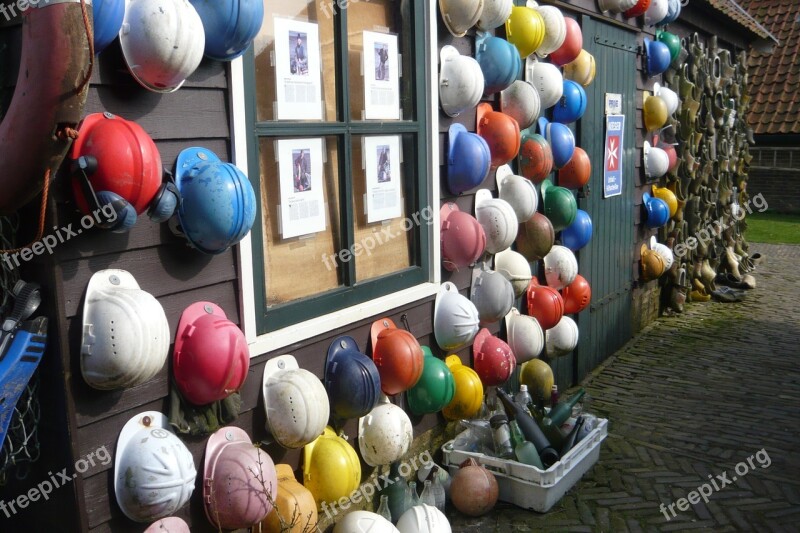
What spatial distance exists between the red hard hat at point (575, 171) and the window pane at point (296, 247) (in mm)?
2694

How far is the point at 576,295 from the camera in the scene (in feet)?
20.4

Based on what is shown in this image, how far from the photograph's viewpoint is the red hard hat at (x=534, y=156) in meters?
5.39

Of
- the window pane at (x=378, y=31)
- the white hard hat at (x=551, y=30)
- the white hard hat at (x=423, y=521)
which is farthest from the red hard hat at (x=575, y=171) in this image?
the white hard hat at (x=423, y=521)

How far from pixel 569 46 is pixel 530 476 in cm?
314

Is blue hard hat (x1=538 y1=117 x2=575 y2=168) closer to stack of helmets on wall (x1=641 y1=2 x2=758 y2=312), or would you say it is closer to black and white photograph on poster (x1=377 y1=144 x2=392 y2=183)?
black and white photograph on poster (x1=377 y1=144 x2=392 y2=183)

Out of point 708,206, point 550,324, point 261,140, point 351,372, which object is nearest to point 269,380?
point 351,372

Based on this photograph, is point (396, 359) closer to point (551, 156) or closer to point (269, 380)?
point (269, 380)

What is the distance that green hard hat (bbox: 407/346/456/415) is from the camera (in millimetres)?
4363

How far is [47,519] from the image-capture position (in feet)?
9.57

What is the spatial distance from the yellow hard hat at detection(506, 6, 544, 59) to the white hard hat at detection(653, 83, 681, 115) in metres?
3.41

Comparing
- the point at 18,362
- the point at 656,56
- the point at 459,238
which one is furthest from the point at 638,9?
the point at 18,362

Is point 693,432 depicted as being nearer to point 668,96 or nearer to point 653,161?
point 653,161

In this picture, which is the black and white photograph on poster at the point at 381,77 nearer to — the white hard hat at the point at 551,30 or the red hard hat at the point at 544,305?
the white hard hat at the point at 551,30

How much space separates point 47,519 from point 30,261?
966 mm
